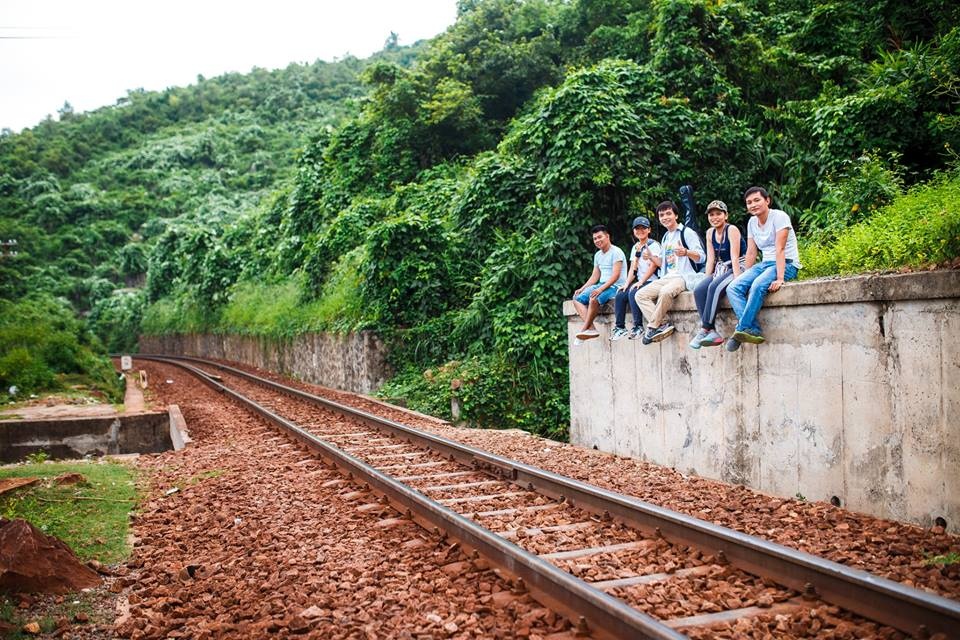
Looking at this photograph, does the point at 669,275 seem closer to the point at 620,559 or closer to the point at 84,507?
the point at 620,559

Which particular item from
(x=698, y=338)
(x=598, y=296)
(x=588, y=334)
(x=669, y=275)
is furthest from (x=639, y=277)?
(x=698, y=338)

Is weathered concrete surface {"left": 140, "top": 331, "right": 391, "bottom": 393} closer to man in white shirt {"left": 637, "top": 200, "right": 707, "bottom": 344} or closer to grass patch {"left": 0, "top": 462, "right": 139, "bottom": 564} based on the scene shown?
grass patch {"left": 0, "top": 462, "right": 139, "bottom": 564}

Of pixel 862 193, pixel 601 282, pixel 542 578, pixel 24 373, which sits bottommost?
pixel 542 578

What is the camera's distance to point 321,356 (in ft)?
71.2

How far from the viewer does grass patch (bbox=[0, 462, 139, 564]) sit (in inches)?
227

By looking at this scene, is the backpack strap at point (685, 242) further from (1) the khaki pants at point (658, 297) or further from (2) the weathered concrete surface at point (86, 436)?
(2) the weathered concrete surface at point (86, 436)

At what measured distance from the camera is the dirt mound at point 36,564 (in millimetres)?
4613

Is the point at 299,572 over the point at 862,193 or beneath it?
beneath

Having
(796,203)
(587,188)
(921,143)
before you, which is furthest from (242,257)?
(921,143)

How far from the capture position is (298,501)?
6.85 metres

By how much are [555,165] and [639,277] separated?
5.22m

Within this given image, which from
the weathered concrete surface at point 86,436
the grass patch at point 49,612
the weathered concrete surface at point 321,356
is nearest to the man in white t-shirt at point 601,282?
the grass patch at point 49,612

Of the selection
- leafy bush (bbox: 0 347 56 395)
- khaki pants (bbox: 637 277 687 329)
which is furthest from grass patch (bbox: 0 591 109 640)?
→ leafy bush (bbox: 0 347 56 395)

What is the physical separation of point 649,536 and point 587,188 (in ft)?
28.6
